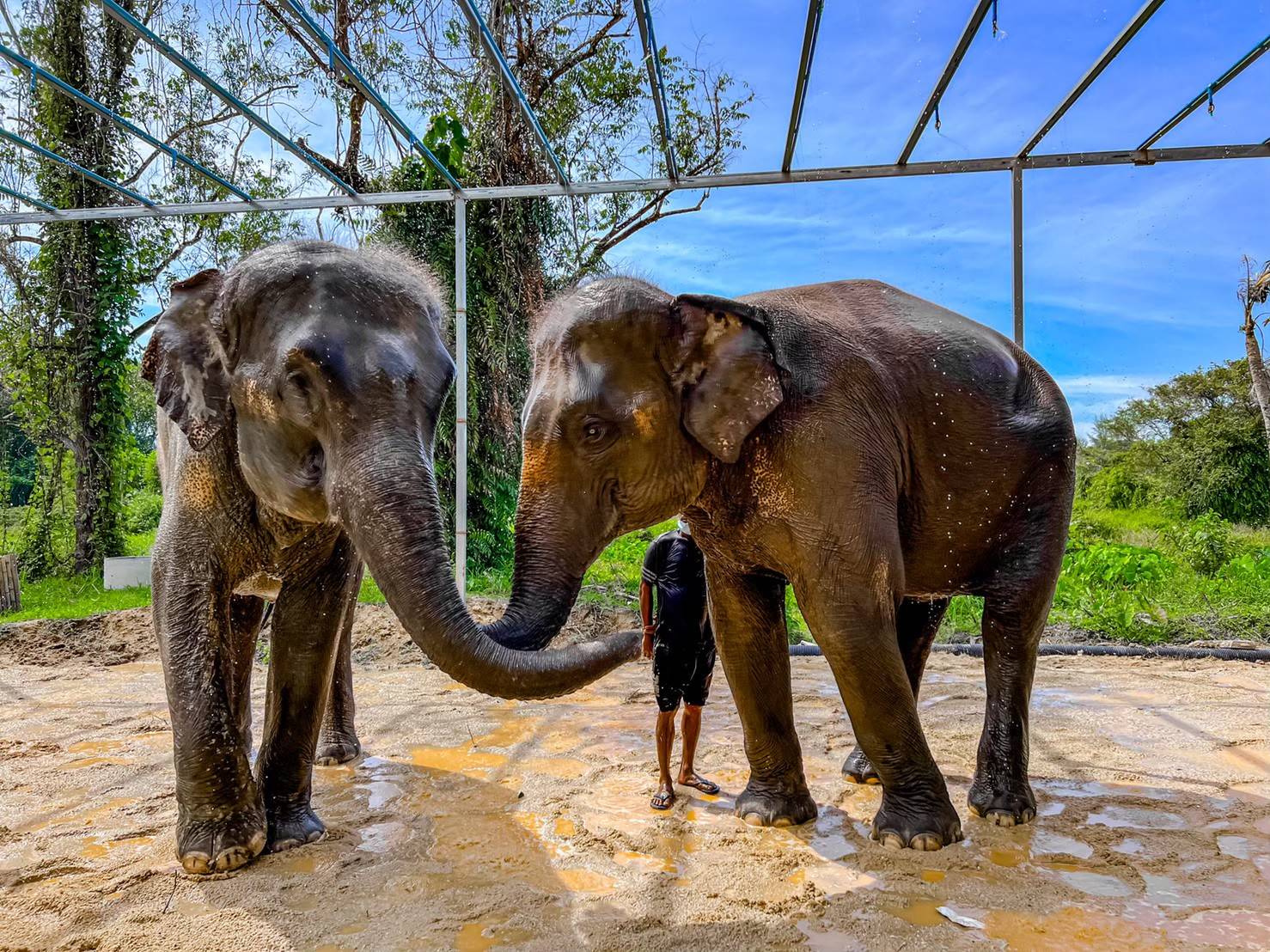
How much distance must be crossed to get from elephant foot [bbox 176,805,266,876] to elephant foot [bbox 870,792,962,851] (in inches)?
82.7

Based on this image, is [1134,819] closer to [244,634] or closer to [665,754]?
[665,754]

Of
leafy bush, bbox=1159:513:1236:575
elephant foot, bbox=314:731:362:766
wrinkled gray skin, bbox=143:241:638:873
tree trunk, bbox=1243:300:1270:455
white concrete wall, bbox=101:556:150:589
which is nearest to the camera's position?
wrinkled gray skin, bbox=143:241:638:873

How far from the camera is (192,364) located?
9.92 ft

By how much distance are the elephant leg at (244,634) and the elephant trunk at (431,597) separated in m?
1.21

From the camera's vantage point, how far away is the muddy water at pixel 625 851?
253cm

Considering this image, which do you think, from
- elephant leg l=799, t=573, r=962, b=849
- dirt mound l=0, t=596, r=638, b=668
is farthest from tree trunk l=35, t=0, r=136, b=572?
elephant leg l=799, t=573, r=962, b=849

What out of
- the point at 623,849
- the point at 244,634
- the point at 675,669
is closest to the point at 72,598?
the point at 244,634

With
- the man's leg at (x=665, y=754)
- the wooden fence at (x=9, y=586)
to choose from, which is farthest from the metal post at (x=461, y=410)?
the wooden fence at (x=9, y=586)

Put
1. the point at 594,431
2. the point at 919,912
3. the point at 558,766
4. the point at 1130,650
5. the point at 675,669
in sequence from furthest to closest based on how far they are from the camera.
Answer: the point at 1130,650, the point at 558,766, the point at 675,669, the point at 594,431, the point at 919,912

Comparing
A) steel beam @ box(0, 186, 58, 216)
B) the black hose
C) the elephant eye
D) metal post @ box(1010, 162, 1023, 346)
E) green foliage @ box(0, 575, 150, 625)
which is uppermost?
steel beam @ box(0, 186, 58, 216)

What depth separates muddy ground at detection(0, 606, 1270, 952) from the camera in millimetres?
2533

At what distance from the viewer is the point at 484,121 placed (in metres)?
11.6

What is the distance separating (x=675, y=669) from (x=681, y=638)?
131mm

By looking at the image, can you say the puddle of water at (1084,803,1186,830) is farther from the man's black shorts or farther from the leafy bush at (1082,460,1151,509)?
the leafy bush at (1082,460,1151,509)
